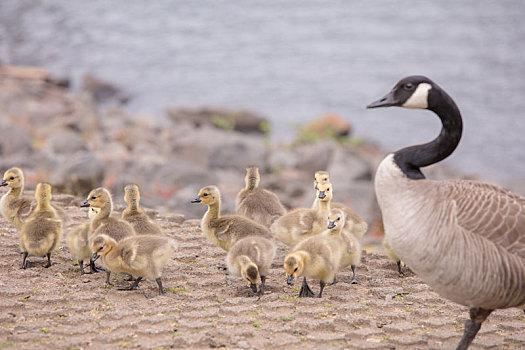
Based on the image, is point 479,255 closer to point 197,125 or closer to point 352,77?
point 197,125

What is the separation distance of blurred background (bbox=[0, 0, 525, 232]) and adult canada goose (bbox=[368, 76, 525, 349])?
602 cm

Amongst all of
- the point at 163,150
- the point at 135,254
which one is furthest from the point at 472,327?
the point at 163,150

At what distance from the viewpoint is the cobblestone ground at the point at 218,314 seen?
5387 mm

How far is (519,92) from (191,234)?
22.3m

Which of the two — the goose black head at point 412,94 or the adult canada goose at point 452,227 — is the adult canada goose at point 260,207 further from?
the goose black head at point 412,94

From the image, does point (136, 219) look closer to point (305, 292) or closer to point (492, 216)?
point (305, 292)

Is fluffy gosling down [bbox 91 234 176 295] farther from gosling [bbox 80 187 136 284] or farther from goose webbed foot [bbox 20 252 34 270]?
goose webbed foot [bbox 20 252 34 270]

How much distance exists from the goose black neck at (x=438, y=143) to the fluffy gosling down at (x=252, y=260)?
73.6 inches

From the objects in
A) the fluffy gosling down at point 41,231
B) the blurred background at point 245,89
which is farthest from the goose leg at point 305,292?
the blurred background at point 245,89

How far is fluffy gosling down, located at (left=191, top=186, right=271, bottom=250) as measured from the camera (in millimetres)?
7312

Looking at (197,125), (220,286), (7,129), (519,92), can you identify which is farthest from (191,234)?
(519,92)

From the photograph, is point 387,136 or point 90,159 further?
point 387,136

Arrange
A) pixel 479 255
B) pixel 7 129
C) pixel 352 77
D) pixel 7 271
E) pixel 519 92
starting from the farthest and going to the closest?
pixel 352 77, pixel 519 92, pixel 7 129, pixel 7 271, pixel 479 255

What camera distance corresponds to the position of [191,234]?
28.7ft
